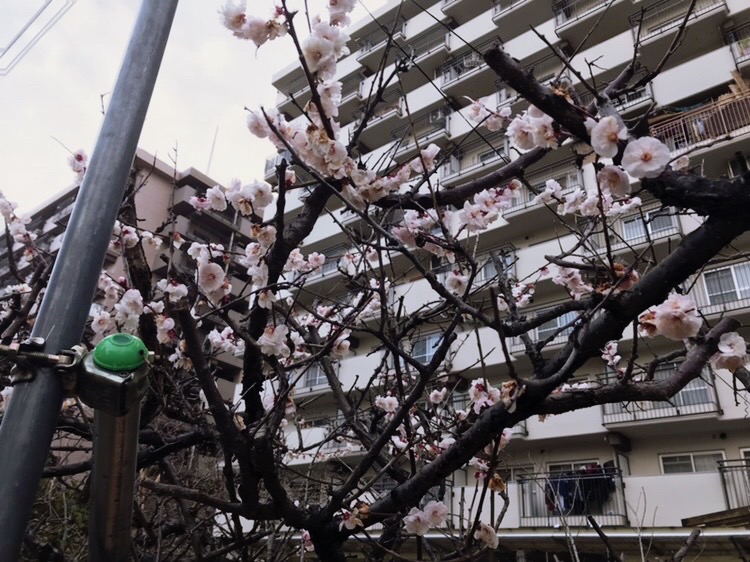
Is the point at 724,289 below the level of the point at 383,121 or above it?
below

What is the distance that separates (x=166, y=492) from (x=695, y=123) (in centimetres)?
1365

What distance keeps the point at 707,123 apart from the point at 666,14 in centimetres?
487

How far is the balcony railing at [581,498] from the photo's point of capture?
10.9 metres

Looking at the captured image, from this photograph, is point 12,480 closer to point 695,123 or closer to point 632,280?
point 632,280

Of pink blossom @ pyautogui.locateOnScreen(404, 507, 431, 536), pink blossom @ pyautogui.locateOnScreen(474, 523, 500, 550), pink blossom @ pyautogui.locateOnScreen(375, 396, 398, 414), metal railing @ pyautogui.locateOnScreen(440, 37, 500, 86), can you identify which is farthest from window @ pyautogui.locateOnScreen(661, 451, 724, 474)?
metal railing @ pyautogui.locateOnScreen(440, 37, 500, 86)

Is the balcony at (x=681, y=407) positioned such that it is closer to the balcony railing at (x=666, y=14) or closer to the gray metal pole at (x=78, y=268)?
Result: the balcony railing at (x=666, y=14)

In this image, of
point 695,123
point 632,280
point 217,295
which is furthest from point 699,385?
point 217,295

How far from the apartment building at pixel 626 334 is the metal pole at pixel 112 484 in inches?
231

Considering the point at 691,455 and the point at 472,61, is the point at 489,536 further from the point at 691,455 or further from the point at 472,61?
the point at 472,61

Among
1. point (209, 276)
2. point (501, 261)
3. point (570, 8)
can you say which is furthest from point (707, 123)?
point (209, 276)

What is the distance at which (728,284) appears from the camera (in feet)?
39.0

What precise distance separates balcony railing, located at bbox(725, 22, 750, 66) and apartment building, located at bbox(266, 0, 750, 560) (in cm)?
3

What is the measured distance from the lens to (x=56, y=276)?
4.95ft

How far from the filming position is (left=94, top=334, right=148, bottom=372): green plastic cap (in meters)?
1.29
